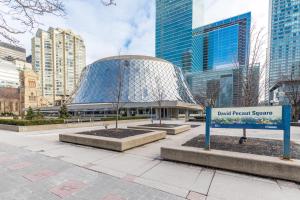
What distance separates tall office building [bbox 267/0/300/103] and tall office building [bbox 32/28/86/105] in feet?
359

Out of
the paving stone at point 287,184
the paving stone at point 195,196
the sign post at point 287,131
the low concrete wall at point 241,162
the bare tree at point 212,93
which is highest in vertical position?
the bare tree at point 212,93

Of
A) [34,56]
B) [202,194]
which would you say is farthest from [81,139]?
[34,56]

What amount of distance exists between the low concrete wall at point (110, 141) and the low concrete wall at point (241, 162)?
7.76 ft

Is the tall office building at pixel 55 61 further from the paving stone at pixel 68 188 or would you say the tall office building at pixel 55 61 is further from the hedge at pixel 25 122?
the paving stone at pixel 68 188

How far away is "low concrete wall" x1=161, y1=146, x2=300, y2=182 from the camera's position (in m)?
4.43

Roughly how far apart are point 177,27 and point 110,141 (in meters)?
103

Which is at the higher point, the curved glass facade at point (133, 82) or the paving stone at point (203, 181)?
the curved glass facade at point (133, 82)

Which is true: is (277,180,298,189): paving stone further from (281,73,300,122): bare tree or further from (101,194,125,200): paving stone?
(281,73,300,122): bare tree

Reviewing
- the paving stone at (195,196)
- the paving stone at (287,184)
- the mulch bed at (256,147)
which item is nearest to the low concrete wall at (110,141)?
the mulch bed at (256,147)

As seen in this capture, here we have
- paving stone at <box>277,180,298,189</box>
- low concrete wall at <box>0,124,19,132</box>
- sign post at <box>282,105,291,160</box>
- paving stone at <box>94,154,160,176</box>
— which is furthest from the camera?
low concrete wall at <box>0,124,19,132</box>

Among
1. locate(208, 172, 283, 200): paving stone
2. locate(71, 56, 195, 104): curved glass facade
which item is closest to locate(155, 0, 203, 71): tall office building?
locate(71, 56, 195, 104): curved glass facade

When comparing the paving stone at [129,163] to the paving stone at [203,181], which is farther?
the paving stone at [129,163]

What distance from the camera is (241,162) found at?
4.92 metres

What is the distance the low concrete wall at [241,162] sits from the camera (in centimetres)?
443
